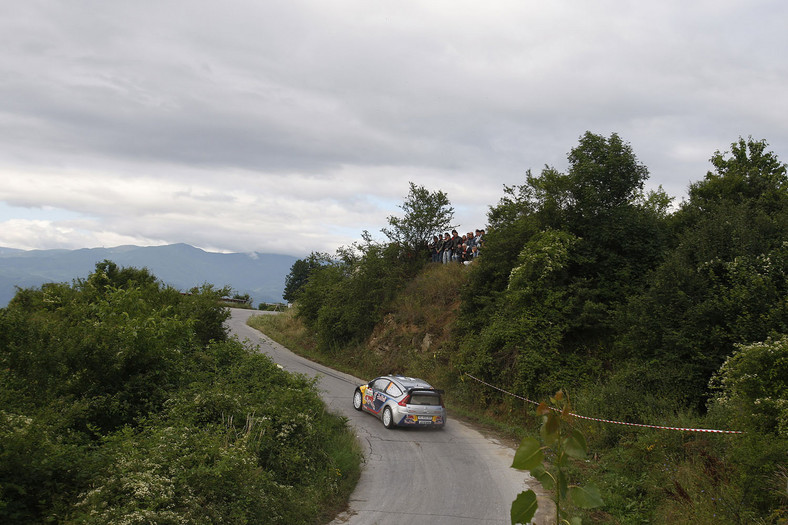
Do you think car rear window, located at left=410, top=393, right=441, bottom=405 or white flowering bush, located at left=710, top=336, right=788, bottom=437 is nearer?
white flowering bush, located at left=710, top=336, right=788, bottom=437

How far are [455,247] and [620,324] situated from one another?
44.3 ft

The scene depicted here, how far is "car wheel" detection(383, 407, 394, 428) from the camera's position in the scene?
16.4 metres

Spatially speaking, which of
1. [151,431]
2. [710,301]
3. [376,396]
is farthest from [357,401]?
[710,301]

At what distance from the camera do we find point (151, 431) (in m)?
9.61

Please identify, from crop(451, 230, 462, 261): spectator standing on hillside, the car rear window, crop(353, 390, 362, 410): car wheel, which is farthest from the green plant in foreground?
crop(451, 230, 462, 261): spectator standing on hillside

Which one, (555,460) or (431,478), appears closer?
(555,460)

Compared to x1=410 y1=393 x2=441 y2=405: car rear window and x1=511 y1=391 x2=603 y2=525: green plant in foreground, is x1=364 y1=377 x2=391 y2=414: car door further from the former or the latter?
x1=511 y1=391 x2=603 y2=525: green plant in foreground

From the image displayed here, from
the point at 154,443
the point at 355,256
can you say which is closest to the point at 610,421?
the point at 154,443

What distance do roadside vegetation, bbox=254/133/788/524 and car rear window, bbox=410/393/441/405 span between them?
8.52 feet

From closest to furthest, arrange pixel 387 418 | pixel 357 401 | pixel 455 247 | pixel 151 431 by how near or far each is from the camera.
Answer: pixel 151 431 < pixel 387 418 < pixel 357 401 < pixel 455 247

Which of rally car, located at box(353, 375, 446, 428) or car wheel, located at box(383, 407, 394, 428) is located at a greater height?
rally car, located at box(353, 375, 446, 428)

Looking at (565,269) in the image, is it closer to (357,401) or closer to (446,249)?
(357,401)

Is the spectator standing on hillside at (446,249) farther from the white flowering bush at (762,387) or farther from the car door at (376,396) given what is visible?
the white flowering bush at (762,387)

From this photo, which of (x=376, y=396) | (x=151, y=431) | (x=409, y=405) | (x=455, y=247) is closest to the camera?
(x=151, y=431)
